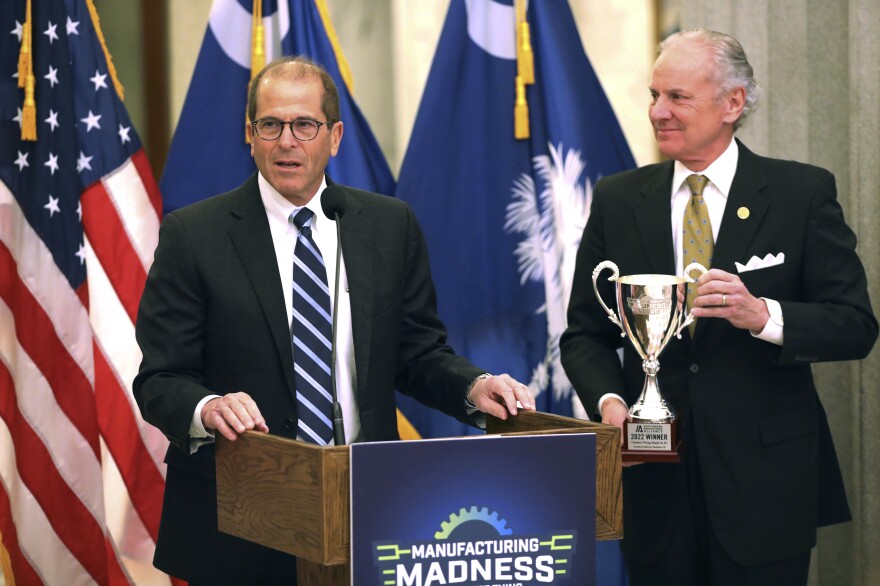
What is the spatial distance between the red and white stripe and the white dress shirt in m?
1.62

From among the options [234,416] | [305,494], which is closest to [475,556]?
[305,494]

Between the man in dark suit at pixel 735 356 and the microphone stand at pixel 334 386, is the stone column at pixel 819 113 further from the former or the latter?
the microphone stand at pixel 334 386

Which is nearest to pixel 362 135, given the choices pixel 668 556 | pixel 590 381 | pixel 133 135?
pixel 133 135

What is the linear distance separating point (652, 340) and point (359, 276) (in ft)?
2.48

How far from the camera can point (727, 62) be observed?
3.06m

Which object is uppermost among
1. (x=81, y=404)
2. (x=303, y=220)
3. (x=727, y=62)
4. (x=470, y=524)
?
(x=727, y=62)

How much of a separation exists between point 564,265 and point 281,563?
2.08 meters

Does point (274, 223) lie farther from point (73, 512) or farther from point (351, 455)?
point (73, 512)

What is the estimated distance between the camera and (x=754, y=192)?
9.82 ft

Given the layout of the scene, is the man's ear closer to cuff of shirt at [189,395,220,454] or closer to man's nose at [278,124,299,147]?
man's nose at [278,124,299,147]

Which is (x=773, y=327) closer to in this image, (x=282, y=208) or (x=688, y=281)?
(x=688, y=281)

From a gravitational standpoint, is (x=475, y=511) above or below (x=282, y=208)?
below

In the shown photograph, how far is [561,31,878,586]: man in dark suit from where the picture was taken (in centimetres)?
290

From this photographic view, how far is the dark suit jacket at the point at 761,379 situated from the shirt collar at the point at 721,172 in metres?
0.03
